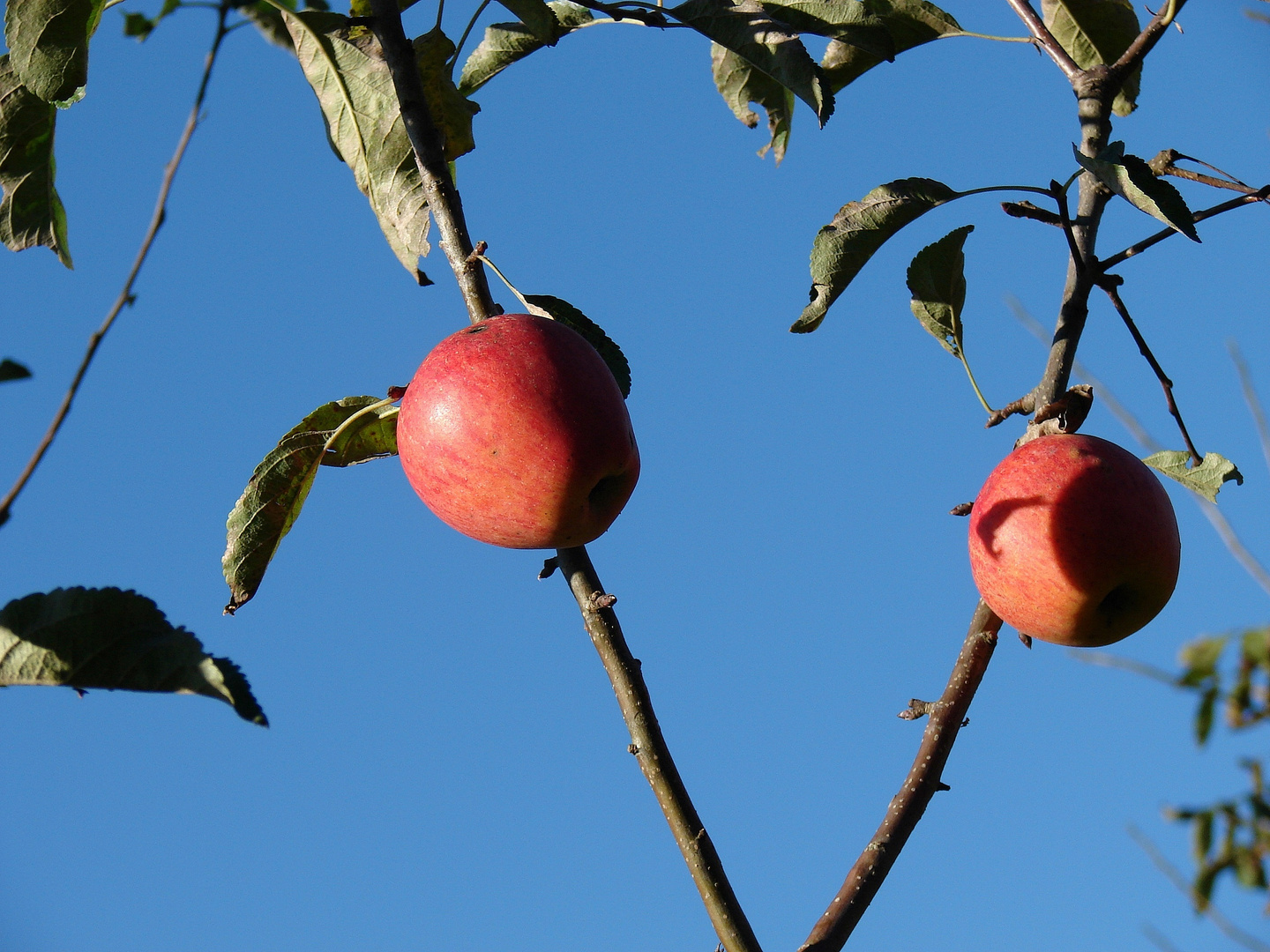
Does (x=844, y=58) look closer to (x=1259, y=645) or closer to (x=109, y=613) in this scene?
(x=1259, y=645)

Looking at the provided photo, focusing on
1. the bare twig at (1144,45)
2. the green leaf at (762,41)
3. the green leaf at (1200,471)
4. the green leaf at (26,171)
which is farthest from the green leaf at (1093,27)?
the green leaf at (26,171)

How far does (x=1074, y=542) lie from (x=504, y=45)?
1727mm

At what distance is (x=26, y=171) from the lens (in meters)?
2.35

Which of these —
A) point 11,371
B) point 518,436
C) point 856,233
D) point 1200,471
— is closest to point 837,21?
point 856,233

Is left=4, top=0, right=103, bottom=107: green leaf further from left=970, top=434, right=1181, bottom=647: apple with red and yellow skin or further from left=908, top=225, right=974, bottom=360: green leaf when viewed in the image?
left=970, top=434, right=1181, bottom=647: apple with red and yellow skin

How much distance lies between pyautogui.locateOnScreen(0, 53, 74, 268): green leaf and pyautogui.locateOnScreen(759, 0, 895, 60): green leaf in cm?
162

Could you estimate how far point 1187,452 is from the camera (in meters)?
2.23

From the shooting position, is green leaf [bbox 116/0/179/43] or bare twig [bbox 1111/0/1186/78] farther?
bare twig [bbox 1111/0/1186/78]

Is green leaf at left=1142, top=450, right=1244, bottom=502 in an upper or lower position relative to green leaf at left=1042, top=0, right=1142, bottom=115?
lower

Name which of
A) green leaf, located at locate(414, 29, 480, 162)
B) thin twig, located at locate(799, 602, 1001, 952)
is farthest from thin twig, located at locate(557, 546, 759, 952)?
green leaf, located at locate(414, 29, 480, 162)

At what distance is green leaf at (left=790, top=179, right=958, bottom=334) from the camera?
6.88 feet

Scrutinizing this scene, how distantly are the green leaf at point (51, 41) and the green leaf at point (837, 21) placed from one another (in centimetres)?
136

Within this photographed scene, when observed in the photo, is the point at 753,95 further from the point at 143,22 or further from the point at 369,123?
the point at 143,22

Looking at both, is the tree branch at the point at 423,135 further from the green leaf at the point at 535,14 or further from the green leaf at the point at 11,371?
the green leaf at the point at 11,371
